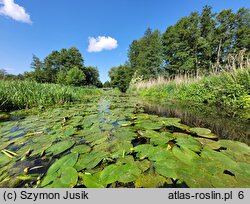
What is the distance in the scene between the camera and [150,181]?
2.95 ft

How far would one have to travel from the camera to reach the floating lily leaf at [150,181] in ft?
2.86

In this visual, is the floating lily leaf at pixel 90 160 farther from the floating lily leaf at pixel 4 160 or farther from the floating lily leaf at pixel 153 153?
the floating lily leaf at pixel 4 160

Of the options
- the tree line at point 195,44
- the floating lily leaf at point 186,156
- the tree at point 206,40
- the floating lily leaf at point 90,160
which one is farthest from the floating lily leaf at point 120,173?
the tree at point 206,40

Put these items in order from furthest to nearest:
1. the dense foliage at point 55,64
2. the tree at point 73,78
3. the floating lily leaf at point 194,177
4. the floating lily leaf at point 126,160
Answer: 1. the dense foliage at point 55,64
2. the tree at point 73,78
3. the floating lily leaf at point 126,160
4. the floating lily leaf at point 194,177

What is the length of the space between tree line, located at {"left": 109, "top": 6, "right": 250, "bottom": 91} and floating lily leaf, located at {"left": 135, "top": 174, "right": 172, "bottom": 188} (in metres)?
20.2

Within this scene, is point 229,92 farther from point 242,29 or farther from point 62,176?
point 242,29

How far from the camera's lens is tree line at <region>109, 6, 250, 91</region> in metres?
19.5

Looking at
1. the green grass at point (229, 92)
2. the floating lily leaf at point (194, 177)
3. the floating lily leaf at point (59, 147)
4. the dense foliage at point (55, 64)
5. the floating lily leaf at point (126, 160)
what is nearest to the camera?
the floating lily leaf at point (194, 177)

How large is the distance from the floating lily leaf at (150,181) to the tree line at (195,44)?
20.2 metres

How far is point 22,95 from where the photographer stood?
13.8 ft

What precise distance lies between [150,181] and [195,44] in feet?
76.9

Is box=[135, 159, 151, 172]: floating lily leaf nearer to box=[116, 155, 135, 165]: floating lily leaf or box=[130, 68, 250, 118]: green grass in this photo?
box=[116, 155, 135, 165]: floating lily leaf

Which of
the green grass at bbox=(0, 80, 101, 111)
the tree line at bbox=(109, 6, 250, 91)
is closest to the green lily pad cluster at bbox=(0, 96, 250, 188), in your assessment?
the green grass at bbox=(0, 80, 101, 111)

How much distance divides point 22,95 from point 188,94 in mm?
6644
